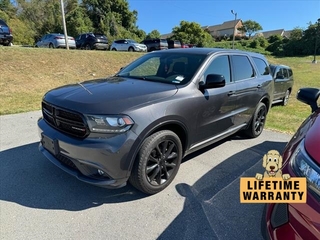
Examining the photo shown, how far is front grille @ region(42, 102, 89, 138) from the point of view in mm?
2477

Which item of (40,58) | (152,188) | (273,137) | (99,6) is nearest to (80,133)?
(152,188)

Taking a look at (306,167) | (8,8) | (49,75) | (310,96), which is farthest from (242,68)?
(8,8)

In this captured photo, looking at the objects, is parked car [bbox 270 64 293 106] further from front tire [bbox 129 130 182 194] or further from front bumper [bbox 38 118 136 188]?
front bumper [bbox 38 118 136 188]

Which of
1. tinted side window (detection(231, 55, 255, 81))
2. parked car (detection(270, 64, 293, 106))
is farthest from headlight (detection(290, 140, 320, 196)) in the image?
parked car (detection(270, 64, 293, 106))

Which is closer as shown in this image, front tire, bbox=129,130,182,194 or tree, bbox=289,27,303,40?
front tire, bbox=129,130,182,194

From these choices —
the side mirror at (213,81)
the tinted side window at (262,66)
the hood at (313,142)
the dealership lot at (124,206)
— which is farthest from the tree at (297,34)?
the hood at (313,142)

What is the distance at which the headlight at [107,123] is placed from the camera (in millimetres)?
2393

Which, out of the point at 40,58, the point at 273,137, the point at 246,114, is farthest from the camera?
the point at 40,58

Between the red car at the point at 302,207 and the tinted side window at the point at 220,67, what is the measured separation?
1844mm

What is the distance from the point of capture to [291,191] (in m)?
1.55

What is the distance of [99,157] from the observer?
7.84 feet

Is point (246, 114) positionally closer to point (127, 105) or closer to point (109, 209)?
point (127, 105)

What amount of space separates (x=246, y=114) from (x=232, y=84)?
2.65 feet

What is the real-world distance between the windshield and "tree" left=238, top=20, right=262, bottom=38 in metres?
89.0
